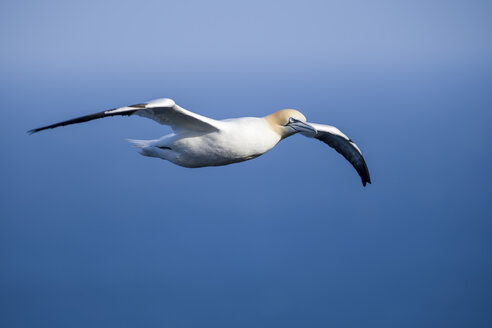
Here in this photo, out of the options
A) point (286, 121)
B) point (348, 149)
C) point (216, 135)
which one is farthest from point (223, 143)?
point (348, 149)

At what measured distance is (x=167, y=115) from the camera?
1125 cm

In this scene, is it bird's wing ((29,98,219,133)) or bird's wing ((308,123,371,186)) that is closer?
bird's wing ((29,98,219,133))

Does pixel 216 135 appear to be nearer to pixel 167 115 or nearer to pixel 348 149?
pixel 167 115

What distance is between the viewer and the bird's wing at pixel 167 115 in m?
9.79

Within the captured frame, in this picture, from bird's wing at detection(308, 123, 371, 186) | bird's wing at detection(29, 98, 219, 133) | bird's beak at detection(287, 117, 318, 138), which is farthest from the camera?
bird's wing at detection(308, 123, 371, 186)

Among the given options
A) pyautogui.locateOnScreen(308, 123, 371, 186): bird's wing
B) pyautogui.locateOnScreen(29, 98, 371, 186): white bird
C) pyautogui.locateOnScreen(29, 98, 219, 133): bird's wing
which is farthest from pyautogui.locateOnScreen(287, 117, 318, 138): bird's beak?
pyautogui.locateOnScreen(308, 123, 371, 186): bird's wing

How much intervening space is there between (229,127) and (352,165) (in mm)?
4899

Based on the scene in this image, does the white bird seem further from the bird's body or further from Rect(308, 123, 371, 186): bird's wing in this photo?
Rect(308, 123, 371, 186): bird's wing

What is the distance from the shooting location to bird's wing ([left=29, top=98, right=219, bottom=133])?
32.1 ft

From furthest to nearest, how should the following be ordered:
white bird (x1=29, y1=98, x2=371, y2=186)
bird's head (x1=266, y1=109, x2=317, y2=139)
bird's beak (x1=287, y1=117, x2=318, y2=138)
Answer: bird's head (x1=266, y1=109, x2=317, y2=139) < bird's beak (x1=287, y1=117, x2=318, y2=138) < white bird (x1=29, y1=98, x2=371, y2=186)

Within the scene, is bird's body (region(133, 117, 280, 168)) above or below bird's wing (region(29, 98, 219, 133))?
below

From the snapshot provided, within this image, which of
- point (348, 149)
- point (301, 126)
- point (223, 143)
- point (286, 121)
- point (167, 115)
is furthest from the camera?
point (348, 149)

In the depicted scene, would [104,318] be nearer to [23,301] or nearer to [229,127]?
[23,301]

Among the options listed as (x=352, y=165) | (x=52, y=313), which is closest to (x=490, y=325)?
(x=52, y=313)
